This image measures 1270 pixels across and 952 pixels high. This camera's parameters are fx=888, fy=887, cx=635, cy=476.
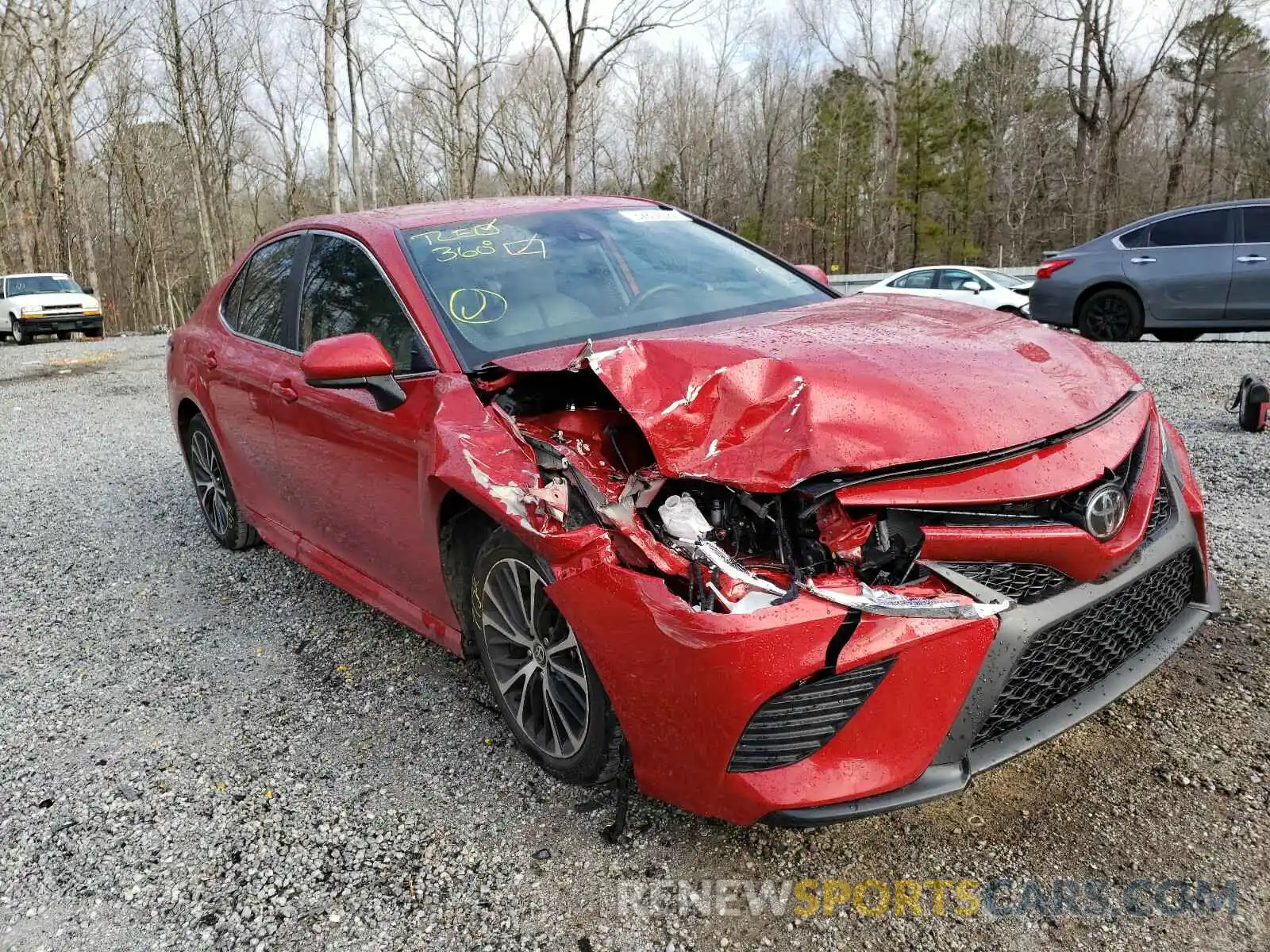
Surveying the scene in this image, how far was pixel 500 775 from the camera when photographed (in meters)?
2.56

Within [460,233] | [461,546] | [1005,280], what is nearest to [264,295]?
[460,233]

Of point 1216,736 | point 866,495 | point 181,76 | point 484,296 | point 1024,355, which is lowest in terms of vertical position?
point 1216,736

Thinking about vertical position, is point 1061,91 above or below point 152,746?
above

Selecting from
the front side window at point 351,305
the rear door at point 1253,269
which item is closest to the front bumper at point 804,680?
the front side window at point 351,305

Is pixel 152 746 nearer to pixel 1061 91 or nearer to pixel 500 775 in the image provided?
pixel 500 775

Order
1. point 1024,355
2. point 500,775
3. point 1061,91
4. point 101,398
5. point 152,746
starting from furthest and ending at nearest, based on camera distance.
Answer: point 1061,91 < point 101,398 < point 152,746 < point 500,775 < point 1024,355

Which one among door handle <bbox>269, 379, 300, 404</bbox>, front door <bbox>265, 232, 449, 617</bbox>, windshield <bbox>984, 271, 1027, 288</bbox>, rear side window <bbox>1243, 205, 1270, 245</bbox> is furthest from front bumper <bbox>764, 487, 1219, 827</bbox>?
windshield <bbox>984, 271, 1027, 288</bbox>

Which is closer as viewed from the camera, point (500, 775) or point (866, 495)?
point (866, 495)

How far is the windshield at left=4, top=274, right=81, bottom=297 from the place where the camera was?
69.5 feet

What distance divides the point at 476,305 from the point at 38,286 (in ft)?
77.5

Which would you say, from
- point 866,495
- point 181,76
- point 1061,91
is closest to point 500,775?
point 866,495

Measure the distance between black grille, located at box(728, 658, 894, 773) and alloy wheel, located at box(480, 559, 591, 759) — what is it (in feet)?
1.70

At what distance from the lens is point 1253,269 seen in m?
9.19

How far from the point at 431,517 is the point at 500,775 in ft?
2.54
